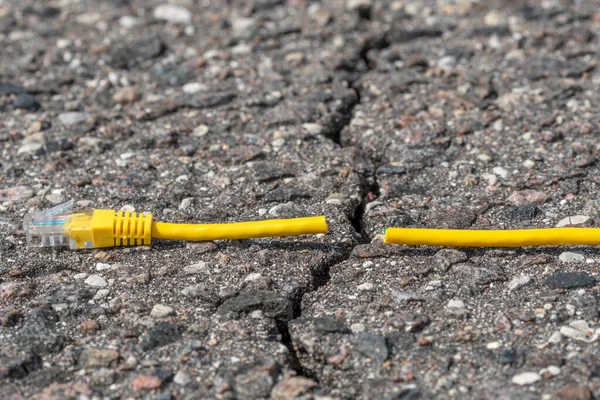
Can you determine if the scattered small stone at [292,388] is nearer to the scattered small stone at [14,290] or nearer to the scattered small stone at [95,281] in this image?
the scattered small stone at [95,281]

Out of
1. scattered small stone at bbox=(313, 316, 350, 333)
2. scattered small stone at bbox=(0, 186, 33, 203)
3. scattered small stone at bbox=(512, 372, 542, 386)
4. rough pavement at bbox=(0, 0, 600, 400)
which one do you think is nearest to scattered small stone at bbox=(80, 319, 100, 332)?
rough pavement at bbox=(0, 0, 600, 400)

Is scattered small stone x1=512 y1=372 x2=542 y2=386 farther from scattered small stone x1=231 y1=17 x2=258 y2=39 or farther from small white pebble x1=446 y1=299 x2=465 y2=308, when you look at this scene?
scattered small stone x1=231 y1=17 x2=258 y2=39

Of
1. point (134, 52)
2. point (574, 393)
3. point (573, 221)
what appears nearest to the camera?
point (574, 393)

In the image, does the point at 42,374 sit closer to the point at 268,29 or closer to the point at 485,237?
the point at 485,237

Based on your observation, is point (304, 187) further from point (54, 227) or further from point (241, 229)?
point (54, 227)

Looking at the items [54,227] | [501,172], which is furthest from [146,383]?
[501,172]
